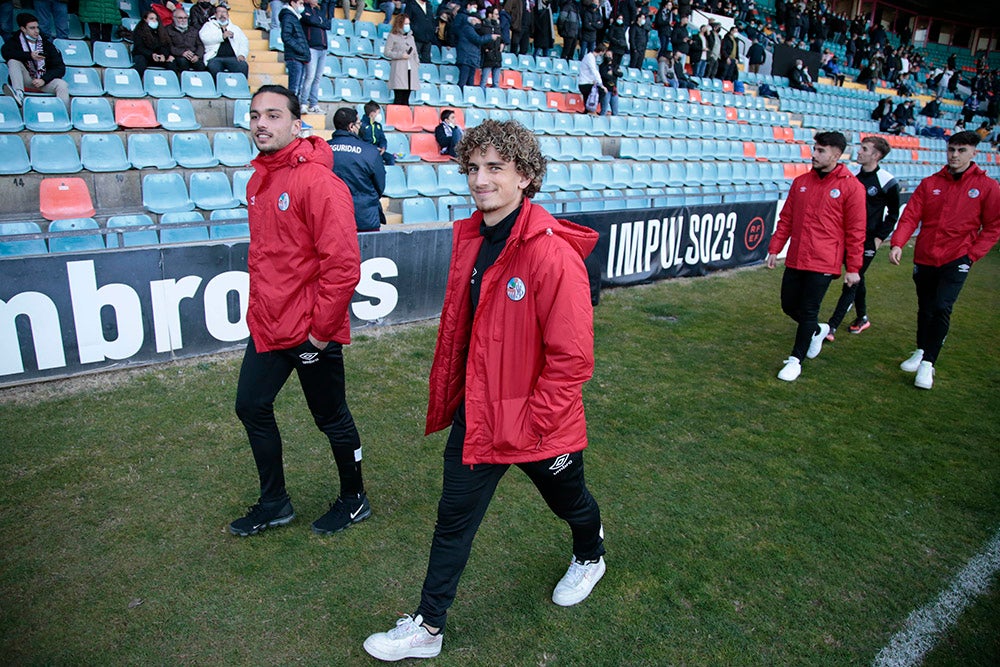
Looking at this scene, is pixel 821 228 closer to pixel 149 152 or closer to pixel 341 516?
pixel 341 516

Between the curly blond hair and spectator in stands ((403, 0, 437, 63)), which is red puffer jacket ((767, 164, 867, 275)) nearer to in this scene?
the curly blond hair

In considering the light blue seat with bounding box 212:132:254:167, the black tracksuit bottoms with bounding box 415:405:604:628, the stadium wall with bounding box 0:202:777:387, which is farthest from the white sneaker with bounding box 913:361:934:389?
the light blue seat with bounding box 212:132:254:167

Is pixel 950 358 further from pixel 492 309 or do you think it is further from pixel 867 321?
pixel 492 309

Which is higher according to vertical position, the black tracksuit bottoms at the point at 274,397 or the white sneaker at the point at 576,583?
the black tracksuit bottoms at the point at 274,397

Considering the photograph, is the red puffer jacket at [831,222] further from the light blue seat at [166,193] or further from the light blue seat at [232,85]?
the light blue seat at [232,85]

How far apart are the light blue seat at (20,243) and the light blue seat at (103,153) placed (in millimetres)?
1491

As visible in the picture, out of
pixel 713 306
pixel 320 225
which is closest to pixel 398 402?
pixel 320 225

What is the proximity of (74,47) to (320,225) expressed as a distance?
807cm

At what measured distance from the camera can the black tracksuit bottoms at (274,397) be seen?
9.85ft

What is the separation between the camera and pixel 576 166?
10836mm

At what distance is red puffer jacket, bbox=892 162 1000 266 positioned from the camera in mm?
5359

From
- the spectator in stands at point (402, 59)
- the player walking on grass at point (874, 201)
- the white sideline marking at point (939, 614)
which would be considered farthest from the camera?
the spectator in stands at point (402, 59)

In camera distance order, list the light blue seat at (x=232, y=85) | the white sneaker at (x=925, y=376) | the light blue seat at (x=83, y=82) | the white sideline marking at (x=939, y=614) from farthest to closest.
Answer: the light blue seat at (x=232, y=85), the light blue seat at (x=83, y=82), the white sneaker at (x=925, y=376), the white sideline marking at (x=939, y=614)

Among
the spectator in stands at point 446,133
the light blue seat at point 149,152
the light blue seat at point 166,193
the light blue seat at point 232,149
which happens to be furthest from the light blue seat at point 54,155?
the spectator in stands at point 446,133
